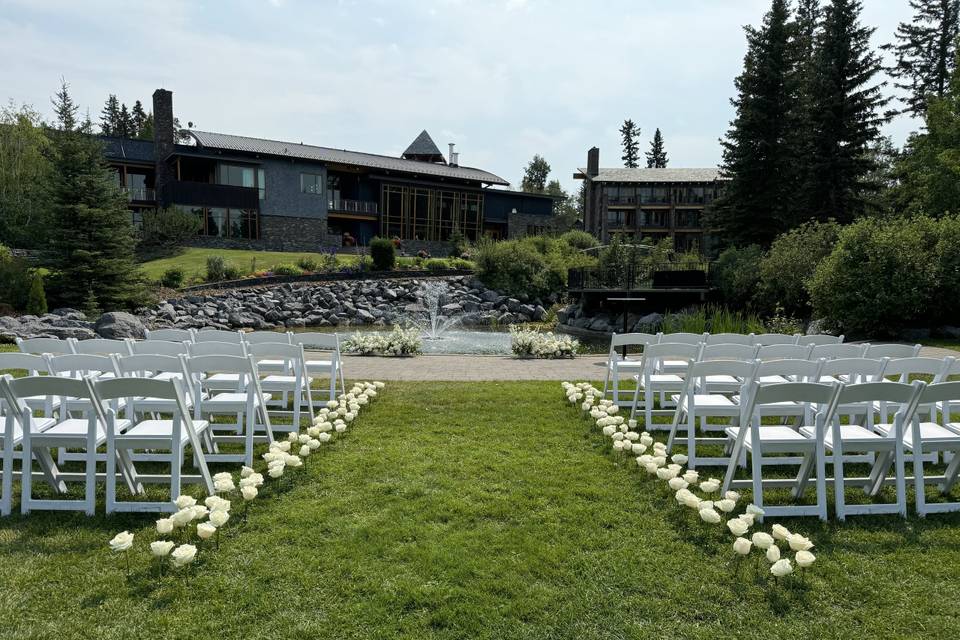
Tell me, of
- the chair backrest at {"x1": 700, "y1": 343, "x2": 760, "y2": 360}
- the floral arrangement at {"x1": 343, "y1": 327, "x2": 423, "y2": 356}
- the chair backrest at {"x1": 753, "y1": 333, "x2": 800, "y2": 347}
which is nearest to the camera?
the chair backrest at {"x1": 700, "y1": 343, "x2": 760, "y2": 360}

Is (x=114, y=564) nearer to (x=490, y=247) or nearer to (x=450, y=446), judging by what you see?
(x=450, y=446)

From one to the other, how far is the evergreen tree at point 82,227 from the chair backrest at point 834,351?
2187cm

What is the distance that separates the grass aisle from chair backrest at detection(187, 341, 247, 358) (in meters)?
1.77

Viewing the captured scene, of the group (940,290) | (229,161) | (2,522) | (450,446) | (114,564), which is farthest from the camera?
(229,161)

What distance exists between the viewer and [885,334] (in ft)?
50.5

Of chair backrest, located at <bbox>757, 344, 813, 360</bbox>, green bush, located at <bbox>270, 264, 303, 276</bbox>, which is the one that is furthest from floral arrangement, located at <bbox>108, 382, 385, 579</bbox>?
green bush, located at <bbox>270, 264, 303, 276</bbox>

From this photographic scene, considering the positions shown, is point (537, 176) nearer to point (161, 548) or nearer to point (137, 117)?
point (137, 117)

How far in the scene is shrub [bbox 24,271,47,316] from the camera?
19.2 meters

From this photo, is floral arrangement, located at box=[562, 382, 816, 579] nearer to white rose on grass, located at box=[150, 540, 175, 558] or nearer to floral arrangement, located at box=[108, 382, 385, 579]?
floral arrangement, located at box=[108, 382, 385, 579]

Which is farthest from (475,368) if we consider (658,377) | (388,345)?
(658,377)

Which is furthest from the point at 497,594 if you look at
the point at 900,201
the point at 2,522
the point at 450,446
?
the point at 900,201

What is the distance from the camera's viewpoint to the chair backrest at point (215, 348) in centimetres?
601

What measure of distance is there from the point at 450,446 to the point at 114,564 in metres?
2.99

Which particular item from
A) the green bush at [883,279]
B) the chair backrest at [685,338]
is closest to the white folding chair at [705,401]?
the chair backrest at [685,338]
